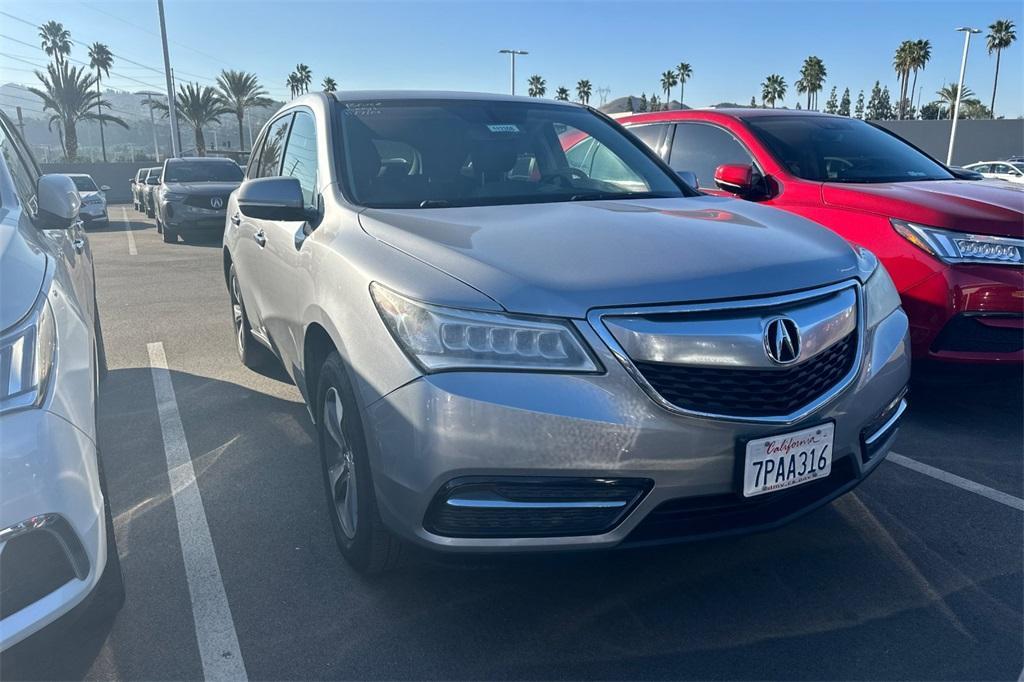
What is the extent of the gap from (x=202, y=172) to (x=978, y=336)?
14705mm

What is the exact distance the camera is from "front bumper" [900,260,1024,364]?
4020mm

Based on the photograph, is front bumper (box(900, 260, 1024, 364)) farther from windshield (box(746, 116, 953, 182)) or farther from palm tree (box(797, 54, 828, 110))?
palm tree (box(797, 54, 828, 110))

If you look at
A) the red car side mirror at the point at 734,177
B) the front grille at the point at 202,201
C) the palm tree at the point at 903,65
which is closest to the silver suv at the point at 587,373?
the red car side mirror at the point at 734,177

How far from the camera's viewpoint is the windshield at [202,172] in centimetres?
1561

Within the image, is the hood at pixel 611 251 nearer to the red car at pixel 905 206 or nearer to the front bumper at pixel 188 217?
the red car at pixel 905 206

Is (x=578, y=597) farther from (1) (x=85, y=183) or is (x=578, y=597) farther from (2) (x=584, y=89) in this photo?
(2) (x=584, y=89)

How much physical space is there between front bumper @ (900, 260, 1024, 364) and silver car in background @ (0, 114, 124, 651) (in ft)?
12.4

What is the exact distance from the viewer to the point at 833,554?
296 centimetres

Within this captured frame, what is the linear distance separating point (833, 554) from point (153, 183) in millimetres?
20880

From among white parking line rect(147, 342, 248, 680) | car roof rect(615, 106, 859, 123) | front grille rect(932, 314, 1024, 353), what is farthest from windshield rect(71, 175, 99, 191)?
front grille rect(932, 314, 1024, 353)

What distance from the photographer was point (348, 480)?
279cm

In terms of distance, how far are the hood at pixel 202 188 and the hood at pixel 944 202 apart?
39.4ft

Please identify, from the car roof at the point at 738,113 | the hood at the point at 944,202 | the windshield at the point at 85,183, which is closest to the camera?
the hood at the point at 944,202

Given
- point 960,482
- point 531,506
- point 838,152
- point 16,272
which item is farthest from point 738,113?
point 16,272
